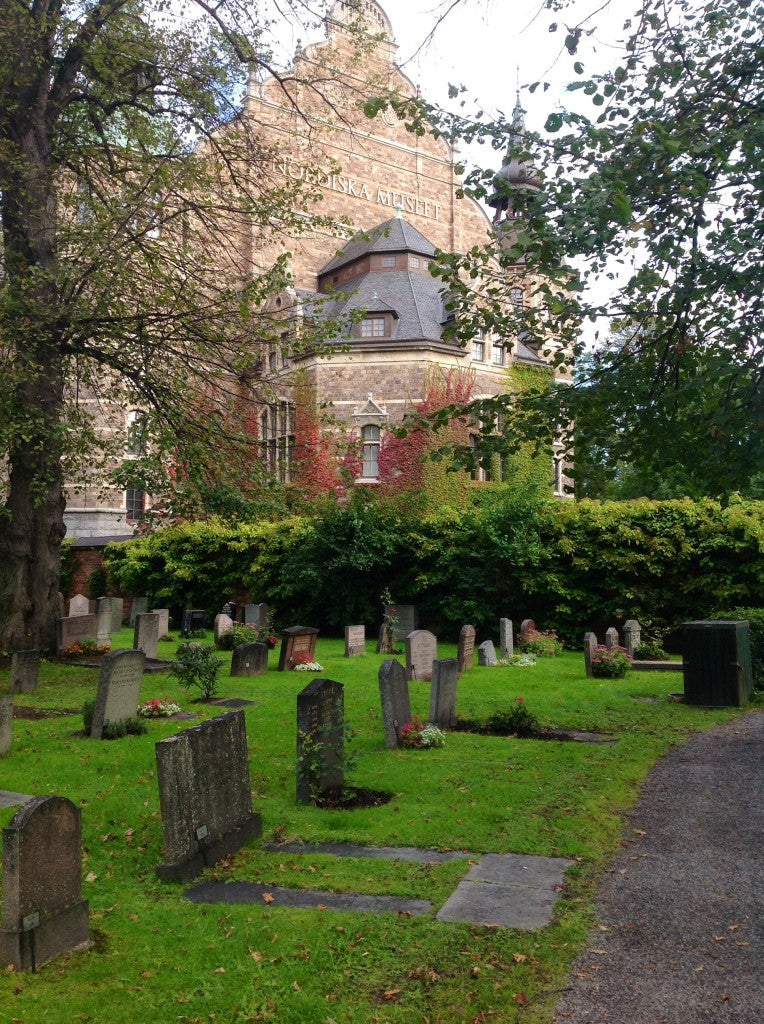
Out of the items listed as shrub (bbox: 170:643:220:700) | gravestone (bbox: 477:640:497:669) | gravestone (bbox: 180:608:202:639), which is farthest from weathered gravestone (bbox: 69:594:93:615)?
gravestone (bbox: 477:640:497:669)

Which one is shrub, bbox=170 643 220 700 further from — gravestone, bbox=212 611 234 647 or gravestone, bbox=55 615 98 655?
gravestone, bbox=212 611 234 647

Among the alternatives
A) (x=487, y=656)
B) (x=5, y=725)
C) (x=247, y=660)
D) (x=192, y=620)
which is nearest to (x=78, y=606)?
(x=192, y=620)

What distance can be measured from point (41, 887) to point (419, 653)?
10.8 meters

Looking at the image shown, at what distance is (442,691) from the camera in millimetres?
11023

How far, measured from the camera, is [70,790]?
783 centimetres

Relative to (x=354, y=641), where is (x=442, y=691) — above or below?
above

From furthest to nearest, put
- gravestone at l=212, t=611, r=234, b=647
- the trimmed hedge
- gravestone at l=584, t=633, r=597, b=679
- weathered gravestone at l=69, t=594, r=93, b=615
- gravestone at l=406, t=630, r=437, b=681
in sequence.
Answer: weathered gravestone at l=69, t=594, r=93, b=615, gravestone at l=212, t=611, r=234, b=647, the trimmed hedge, gravestone at l=584, t=633, r=597, b=679, gravestone at l=406, t=630, r=437, b=681

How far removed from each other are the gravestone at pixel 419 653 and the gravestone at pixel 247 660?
3.13 m

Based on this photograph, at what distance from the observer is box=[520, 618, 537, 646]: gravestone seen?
20.4 meters

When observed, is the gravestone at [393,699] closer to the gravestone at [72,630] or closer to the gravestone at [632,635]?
the gravestone at [72,630]

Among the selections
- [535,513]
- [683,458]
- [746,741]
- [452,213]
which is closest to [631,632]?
[535,513]

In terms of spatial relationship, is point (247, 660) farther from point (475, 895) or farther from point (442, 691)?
point (475, 895)

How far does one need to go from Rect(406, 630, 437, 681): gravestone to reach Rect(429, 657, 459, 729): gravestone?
337 centimetres

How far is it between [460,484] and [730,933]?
28.1 m
